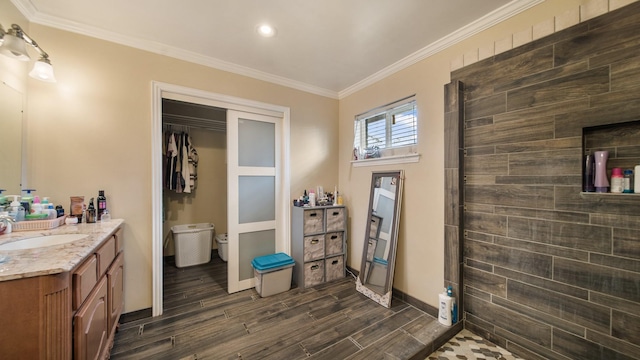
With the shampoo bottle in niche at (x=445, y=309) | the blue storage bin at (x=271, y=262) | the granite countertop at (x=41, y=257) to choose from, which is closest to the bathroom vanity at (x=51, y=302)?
the granite countertop at (x=41, y=257)

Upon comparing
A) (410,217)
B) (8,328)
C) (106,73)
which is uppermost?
(106,73)

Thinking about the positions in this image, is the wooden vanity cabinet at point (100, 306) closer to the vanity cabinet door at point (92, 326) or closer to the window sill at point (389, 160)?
the vanity cabinet door at point (92, 326)

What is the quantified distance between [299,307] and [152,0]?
2866 millimetres

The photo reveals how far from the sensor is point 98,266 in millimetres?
1345

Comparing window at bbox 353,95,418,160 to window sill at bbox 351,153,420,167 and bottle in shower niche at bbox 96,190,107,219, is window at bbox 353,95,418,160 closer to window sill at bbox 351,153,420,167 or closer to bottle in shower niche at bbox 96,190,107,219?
window sill at bbox 351,153,420,167

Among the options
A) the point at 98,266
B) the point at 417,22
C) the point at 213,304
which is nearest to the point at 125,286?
the point at 213,304

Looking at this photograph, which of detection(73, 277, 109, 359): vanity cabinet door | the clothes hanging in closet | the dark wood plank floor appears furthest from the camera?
the clothes hanging in closet

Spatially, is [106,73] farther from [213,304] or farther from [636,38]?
[636,38]

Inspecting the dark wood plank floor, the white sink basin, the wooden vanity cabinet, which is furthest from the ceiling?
the dark wood plank floor

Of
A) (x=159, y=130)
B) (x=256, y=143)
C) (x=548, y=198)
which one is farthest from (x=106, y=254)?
(x=548, y=198)

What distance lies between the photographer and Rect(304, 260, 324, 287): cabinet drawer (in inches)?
107

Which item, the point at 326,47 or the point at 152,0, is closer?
the point at 152,0

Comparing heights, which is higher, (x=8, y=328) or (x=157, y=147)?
(x=157, y=147)

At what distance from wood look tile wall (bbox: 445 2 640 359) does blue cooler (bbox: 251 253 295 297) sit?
1651 mm
